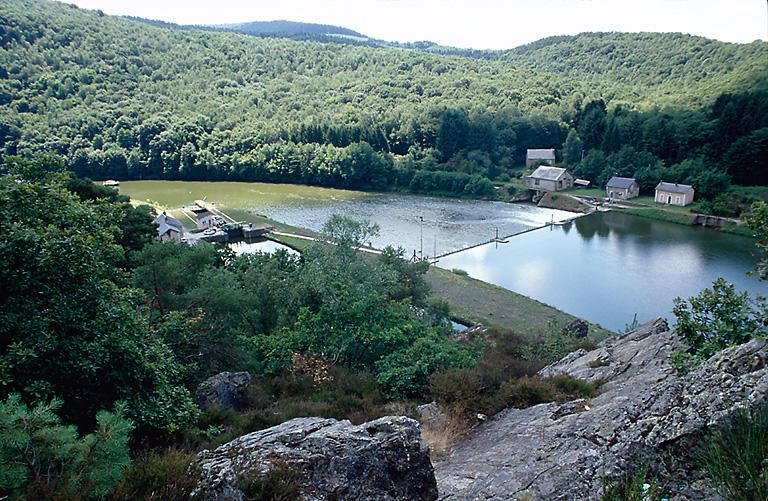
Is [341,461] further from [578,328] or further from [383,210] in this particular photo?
[383,210]

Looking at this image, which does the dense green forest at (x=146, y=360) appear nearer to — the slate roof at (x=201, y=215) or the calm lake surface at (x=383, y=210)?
the calm lake surface at (x=383, y=210)

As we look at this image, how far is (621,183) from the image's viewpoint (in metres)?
48.3

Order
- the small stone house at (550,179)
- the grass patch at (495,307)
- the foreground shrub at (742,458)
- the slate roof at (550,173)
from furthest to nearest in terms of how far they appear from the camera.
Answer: the slate roof at (550,173), the small stone house at (550,179), the grass patch at (495,307), the foreground shrub at (742,458)

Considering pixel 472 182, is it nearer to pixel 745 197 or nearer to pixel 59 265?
pixel 745 197

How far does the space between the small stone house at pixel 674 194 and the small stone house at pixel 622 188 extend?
2660mm

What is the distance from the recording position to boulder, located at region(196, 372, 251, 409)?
8.22 meters

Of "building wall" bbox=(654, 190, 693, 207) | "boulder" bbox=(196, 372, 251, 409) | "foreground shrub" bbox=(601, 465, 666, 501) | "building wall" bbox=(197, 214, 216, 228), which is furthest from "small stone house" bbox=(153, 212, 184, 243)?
"building wall" bbox=(654, 190, 693, 207)

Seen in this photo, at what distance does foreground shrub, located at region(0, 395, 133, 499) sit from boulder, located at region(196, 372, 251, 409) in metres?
3.74

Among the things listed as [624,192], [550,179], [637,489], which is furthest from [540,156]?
[637,489]

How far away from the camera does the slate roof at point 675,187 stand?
43.7 m

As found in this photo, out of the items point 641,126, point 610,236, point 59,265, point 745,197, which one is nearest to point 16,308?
point 59,265

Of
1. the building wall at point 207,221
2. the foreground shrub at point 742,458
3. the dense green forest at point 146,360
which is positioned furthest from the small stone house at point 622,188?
the foreground shrub at point 742,458

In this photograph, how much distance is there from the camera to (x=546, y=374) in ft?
34.2

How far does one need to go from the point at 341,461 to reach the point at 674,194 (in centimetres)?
4916
